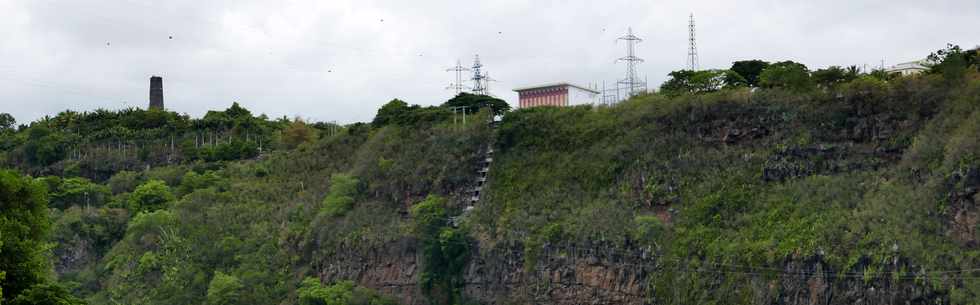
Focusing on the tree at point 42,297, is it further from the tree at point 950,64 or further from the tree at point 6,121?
the tree at point 6,121

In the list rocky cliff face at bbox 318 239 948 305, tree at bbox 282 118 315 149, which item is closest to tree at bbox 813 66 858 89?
rocky cliff face at bbox 318 239 948 305

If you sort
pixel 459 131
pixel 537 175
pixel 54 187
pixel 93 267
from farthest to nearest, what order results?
pixel 54 187 → pixel 93 267 → pixel 459 131 → pixel 537 175

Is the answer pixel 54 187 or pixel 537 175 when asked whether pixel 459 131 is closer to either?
pixel 537 175

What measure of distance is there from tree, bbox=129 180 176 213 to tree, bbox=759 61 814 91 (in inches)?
1429

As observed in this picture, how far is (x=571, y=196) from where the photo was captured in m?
53.7

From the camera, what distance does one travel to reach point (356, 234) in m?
59.8

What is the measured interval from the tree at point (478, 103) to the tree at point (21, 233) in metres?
29.1

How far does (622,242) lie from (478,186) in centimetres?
1173

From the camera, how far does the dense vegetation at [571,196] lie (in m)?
40.7

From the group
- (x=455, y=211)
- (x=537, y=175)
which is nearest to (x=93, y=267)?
(x=455, y=211)

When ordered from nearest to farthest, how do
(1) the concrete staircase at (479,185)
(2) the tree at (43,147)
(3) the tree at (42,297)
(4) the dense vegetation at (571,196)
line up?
1. (3) the tree at (42,297)
2. (4) the dense vegetation at (571,196)
3. (1) the concrete staircase at (479,185)
4. (2) the tree at (43,147)

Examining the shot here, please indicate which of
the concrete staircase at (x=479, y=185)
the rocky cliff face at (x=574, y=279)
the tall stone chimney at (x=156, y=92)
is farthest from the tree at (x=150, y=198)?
the tall stone chimney at (x=156, y=92)

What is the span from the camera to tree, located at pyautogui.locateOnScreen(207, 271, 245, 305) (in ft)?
189

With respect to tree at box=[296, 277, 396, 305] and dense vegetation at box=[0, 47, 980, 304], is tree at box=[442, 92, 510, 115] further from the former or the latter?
tree at box=[296, 277, 396, 305]
